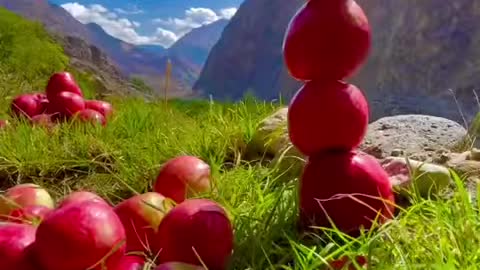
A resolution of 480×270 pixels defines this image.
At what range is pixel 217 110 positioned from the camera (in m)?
1.75

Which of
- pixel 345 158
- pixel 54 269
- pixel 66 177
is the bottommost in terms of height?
pixel 66 177

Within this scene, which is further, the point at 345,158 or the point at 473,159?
the point at 473,159

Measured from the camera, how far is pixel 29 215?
2.75 feet

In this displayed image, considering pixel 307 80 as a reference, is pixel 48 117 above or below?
below

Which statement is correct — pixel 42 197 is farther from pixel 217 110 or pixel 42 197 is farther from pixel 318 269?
pixel 217 110

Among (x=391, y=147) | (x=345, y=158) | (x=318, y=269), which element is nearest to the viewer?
(x=318, y=269)

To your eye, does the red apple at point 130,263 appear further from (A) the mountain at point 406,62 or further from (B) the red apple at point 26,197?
(A) the mountain at point 406,62

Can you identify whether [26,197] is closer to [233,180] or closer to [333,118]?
[233,180]

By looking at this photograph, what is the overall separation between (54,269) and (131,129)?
3.02 feet

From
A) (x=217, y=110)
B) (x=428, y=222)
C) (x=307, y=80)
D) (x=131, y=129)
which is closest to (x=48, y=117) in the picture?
(x=131, y=129)

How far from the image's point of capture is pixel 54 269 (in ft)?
2.24

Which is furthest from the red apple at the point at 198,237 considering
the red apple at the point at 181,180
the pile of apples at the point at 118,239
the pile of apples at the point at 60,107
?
the pile of apples at the point at 60,107

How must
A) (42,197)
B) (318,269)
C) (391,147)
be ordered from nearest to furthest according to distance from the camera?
(318,269) → (42,197) → (391,147)

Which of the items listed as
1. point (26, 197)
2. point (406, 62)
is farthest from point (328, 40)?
point (406, 62)
